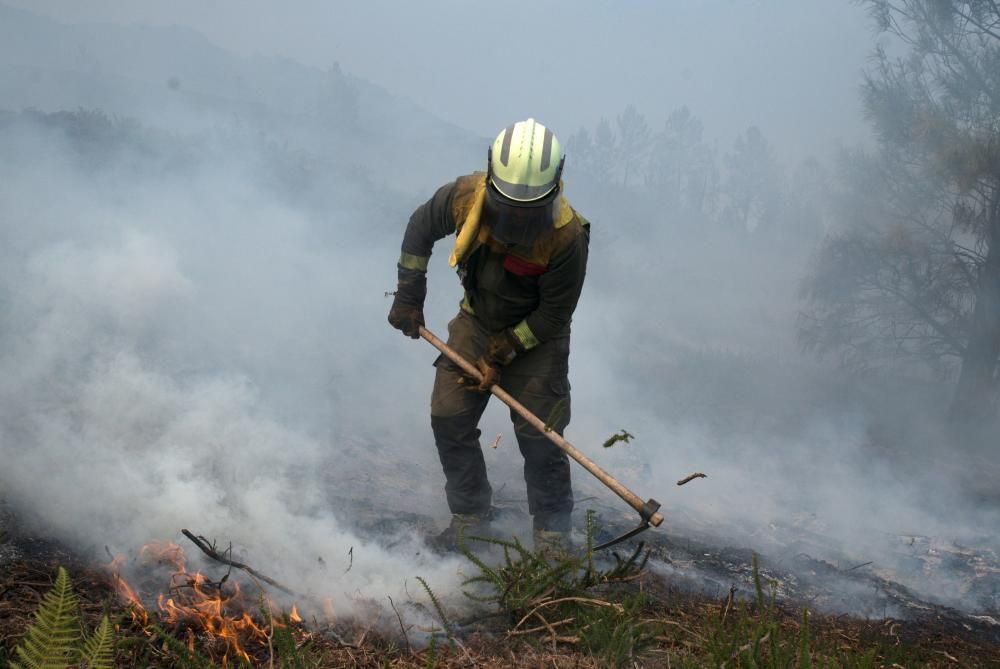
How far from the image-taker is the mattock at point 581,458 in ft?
9.97

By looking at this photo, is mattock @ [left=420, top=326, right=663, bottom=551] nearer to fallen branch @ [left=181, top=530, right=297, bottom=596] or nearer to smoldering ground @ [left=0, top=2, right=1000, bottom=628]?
smoldering ground @ [left=0, top=2, right=1000, bottom=628]

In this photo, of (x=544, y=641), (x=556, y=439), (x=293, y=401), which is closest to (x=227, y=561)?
(x=544, y=641)

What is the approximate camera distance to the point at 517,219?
11.0 ft

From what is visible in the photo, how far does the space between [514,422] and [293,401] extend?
3.01 meters

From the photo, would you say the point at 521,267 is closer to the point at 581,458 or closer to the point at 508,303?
the point at 508,303

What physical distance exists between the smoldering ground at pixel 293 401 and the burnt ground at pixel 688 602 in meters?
0.20

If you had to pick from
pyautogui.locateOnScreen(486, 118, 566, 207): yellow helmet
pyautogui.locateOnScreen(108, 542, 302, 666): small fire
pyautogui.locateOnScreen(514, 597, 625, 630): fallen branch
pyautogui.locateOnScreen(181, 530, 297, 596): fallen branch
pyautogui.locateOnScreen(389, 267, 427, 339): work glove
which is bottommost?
pyautogui.locateOnScreen(108, 542, 302, 666): small fire

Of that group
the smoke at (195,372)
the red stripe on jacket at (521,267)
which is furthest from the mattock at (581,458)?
the smoke at (195,372)

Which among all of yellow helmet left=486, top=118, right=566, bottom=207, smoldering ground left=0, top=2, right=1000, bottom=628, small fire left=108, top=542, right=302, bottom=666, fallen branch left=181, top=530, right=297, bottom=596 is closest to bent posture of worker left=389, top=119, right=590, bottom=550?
yellow helmet left=486, top=118, right=566, bottom=207

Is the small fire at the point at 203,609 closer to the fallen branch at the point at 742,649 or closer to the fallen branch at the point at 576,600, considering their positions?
the fallen branch at the point at 576,600

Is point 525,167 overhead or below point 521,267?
overhead

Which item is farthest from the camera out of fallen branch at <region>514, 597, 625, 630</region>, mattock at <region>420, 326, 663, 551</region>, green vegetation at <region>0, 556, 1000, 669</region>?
mattock at <region>420, 326, 663, 551</region>

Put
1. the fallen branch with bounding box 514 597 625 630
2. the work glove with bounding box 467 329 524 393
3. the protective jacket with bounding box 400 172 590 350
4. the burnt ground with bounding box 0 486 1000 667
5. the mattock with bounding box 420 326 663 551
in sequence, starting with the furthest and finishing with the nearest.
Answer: the work glove with bounding box 467 329 524 393 < the protective jacket with bounding box 400 172 590 350 < the mattock with bounding box 420 326 663 551 < the fallen branch with bounding box 514 597 625 630 < the burnt ground with bounding box 0 486 1000 667

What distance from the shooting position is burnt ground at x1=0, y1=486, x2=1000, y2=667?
2438 millimetres
